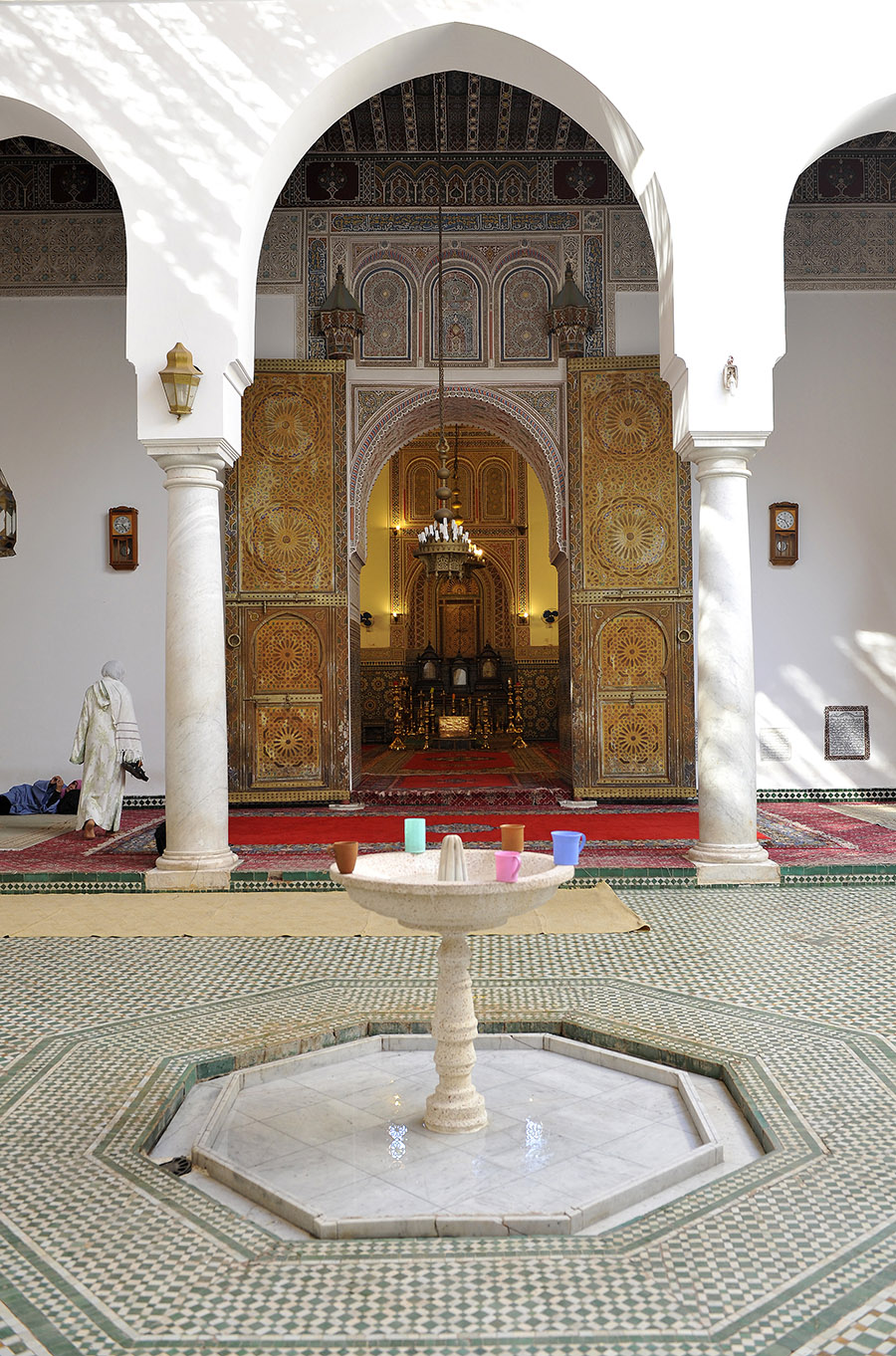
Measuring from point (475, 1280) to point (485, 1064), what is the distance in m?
1.24

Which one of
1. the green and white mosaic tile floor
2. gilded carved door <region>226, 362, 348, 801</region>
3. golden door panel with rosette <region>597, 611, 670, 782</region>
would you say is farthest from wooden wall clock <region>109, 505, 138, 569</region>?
the green and white mosaic tile floor

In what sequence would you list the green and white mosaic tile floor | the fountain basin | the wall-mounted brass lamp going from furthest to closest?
1. the wall-mounted brass lamp
2. the fountain basin
3. the green and white mosaic tile floor

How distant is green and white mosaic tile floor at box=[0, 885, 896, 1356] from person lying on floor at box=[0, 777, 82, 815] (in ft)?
12.6

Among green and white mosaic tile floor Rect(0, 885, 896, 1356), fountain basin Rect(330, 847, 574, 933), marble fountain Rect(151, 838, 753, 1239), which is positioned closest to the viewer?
green and white mosaic tile floor Rect(0, 885, 896, 1356)

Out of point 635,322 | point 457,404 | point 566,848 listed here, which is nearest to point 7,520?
point 457,404

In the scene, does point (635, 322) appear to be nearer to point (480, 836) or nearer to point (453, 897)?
point (480, 836)

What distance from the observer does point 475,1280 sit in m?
2.10

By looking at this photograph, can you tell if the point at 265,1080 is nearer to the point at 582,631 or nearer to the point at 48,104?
the point at 48,104

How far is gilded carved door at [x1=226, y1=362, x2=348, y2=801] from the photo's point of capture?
859 centimetres

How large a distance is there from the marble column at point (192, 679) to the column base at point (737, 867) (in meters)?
2.52

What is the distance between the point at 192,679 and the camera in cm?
580

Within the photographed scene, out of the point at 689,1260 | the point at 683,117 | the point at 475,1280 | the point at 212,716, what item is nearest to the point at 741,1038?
the point at 689,1260

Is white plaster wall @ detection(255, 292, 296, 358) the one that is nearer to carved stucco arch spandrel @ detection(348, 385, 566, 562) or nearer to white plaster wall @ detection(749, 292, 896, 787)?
carved stucco arch spandrel @ detection(348, 385, 566, 562)

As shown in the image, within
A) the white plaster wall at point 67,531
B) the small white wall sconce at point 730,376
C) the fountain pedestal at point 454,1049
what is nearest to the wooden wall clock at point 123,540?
the white plaster wall at point 67,531
